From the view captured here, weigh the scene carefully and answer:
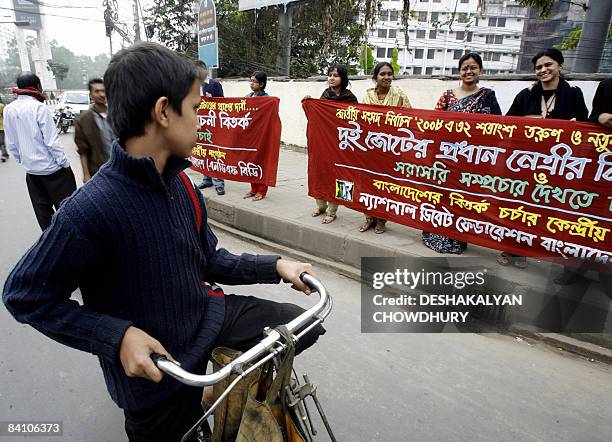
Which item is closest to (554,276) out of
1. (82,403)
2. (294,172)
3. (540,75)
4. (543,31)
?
(540,75)

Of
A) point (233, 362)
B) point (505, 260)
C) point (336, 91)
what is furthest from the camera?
point (336, 91)

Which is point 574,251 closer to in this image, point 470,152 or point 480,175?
point 480,175

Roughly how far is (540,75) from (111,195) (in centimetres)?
351

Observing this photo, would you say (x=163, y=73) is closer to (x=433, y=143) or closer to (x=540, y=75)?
(x=433, y=143)

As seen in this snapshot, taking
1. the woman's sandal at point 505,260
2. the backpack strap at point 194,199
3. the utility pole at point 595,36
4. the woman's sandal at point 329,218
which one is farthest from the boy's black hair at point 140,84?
the utility pole at point 595,36

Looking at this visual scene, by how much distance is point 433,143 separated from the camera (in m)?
3.46

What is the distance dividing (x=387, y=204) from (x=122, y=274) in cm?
313

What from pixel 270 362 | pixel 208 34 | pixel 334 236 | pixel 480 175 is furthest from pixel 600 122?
pixel 208 34

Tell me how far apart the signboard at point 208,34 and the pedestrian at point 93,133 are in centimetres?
694

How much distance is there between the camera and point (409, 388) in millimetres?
2359

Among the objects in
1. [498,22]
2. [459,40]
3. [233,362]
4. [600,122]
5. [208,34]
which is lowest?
[233,362]

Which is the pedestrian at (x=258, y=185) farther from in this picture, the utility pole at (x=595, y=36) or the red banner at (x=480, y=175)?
the utility pole at (x=595, y=36)

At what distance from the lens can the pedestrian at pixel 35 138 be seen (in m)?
3.46

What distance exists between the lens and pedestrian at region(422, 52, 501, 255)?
3557mm
